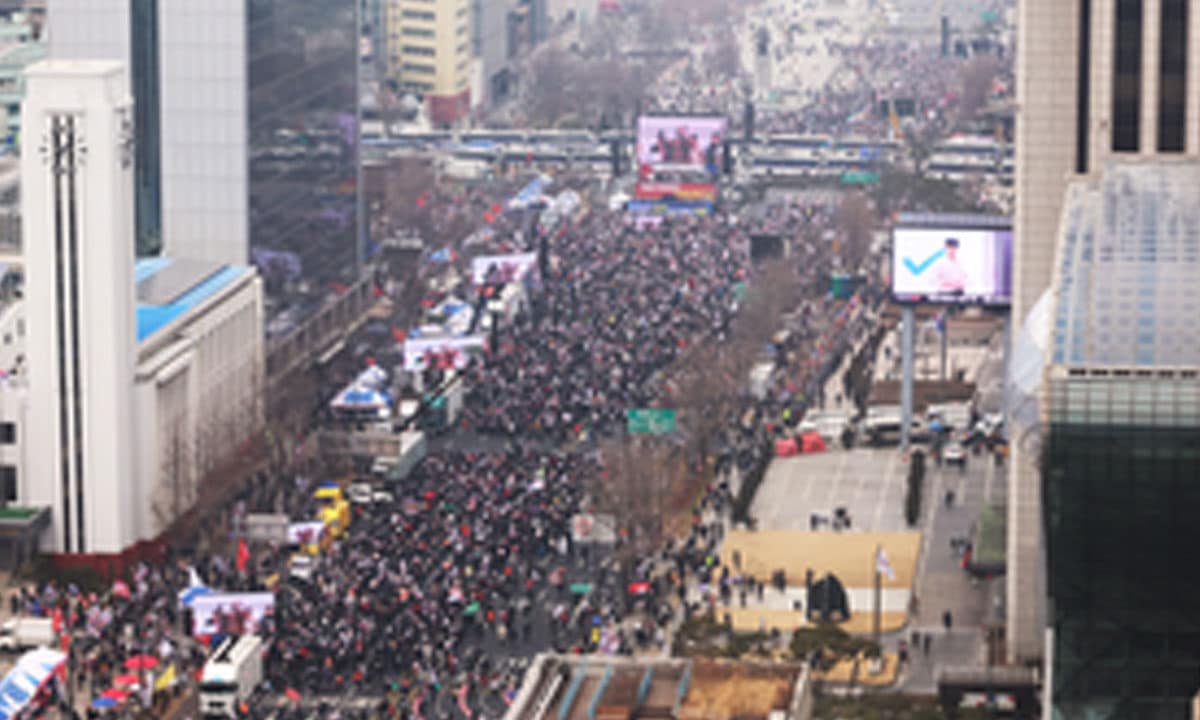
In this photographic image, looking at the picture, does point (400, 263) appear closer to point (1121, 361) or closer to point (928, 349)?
point (928, 349)

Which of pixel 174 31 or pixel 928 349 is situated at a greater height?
pixel 174 31

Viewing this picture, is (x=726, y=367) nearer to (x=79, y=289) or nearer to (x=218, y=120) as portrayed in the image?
(x=218, y=120)

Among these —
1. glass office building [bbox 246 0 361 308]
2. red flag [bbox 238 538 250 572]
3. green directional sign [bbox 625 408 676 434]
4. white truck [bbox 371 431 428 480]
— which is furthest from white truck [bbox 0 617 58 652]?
glass office building [bbox 246 0 361 308]

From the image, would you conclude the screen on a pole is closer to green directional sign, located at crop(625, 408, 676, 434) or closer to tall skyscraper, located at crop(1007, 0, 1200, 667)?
green directional sign, located at crop(625, 408, 676, 434)

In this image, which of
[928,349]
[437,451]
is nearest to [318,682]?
[437,451]

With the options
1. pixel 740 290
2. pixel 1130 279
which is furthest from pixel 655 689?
pixel 740 290

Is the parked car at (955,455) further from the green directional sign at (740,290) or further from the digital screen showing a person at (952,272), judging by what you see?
the green directional sign at (740,290)

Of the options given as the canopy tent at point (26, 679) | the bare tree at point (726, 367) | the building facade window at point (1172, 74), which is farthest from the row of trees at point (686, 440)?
the building facade window at point (1172, 74)
